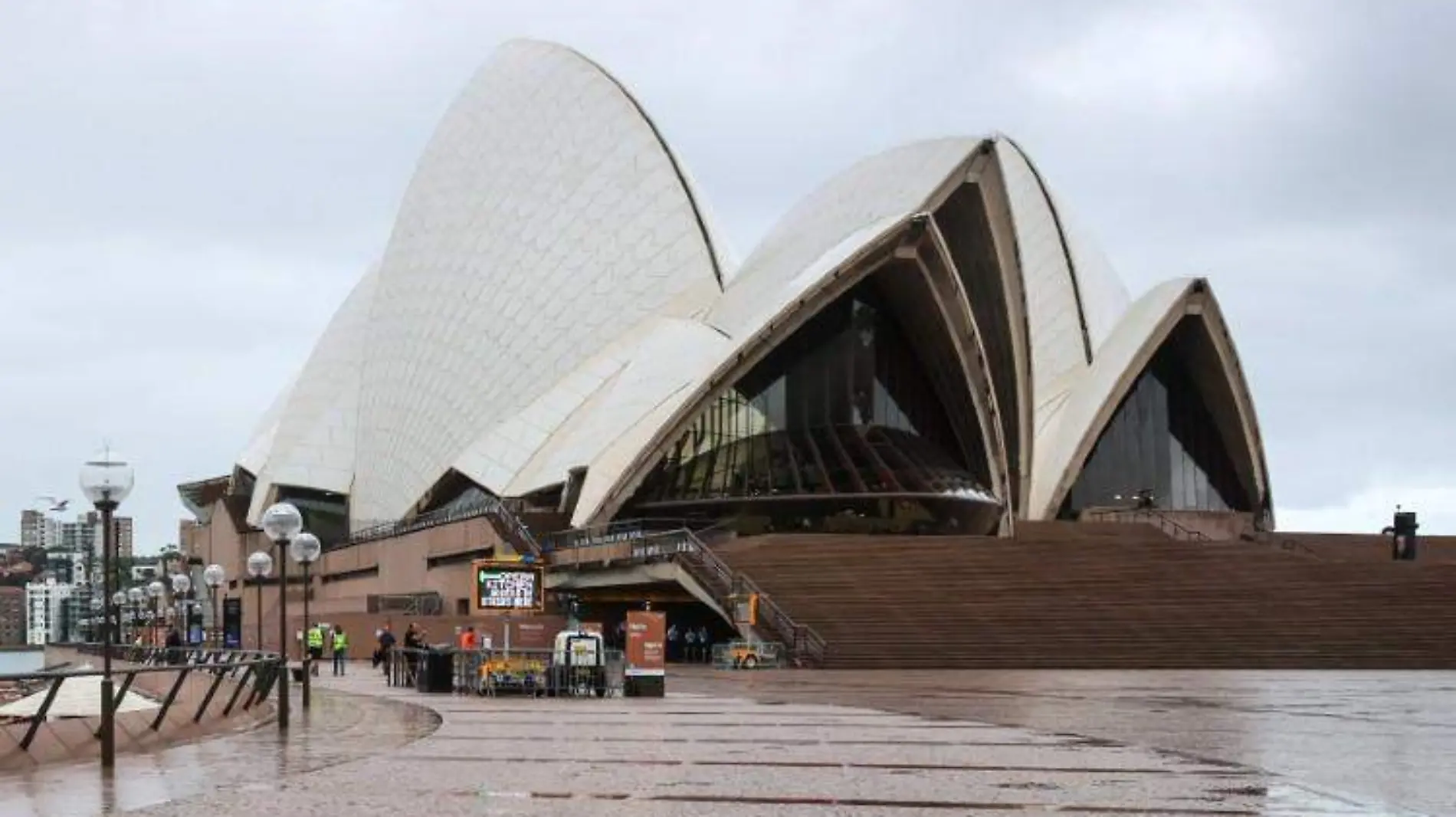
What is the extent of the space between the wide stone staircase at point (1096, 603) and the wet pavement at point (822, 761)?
31.6 feet

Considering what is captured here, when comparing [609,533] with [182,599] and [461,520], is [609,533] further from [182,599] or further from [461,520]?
[182,599]

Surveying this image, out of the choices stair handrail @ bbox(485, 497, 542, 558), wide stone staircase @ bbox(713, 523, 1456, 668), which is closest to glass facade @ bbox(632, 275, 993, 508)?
stair handrail @ bbox(485, 497, 542, 558)

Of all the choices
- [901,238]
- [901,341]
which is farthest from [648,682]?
[901,341]

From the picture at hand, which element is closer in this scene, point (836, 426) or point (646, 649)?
point (646, 649)

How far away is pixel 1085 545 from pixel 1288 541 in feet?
39.7

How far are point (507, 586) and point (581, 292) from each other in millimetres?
22477

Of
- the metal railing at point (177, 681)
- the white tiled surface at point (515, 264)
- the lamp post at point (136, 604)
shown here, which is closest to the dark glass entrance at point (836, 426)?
the white tiled surface at point (515, 264)

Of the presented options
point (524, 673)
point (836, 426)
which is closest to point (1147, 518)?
point (836, 426)

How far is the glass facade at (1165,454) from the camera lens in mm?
49500

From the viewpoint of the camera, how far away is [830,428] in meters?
44.9

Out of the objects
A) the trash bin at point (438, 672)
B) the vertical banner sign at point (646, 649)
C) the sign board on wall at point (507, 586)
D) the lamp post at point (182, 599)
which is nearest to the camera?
the vertical banner sign at point (646, 649)

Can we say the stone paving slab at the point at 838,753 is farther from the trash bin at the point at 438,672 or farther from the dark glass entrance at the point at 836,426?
the dark glass entrance at the point at 836,426

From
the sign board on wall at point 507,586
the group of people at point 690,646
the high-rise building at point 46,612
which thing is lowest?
the high-rise building at point 46,612

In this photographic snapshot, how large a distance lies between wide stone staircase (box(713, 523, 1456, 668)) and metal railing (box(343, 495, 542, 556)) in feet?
20.8
